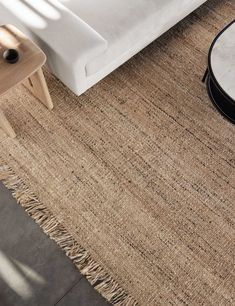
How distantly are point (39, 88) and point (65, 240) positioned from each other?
0.65m

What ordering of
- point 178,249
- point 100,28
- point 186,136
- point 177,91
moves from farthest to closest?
point 177,91, point 186,136, point 100,28, point 178,249

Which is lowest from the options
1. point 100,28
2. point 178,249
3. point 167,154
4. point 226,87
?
point 178,249

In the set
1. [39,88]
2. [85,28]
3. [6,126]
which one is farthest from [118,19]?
[6,126]

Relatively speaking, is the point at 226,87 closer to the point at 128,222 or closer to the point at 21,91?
the point at 128,222

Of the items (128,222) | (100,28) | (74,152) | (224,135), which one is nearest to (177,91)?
(224,135)

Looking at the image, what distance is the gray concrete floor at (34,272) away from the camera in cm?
111

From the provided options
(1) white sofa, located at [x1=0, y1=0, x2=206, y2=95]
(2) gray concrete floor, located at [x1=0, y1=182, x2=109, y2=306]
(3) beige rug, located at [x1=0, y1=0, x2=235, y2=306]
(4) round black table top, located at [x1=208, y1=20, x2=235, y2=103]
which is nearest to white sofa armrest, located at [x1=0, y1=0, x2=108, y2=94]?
(1) white sofa, located at [x1=0, y1=0, x2=206, y2=95]

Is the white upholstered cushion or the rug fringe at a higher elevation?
the white upholstered cushion

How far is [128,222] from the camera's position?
4.01 ft

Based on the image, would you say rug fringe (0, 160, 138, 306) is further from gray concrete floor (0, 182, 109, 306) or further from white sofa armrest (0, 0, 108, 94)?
white sofa armrest (0, 0, 108, 94)

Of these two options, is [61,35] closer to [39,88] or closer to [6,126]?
[39,88]

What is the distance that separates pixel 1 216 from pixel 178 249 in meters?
0.69

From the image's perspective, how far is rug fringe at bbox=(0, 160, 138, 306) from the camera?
1110 millimetres

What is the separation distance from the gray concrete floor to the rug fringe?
21 mm
